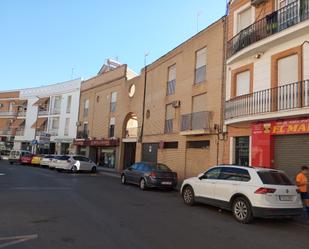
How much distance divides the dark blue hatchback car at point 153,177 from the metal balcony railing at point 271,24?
7.00m

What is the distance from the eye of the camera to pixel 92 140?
35.6 meters

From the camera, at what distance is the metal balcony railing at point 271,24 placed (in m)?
13.7

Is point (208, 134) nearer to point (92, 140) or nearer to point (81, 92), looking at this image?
point (92, 140)

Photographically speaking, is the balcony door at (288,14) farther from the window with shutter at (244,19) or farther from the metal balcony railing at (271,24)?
the window with shutter at (244,19)

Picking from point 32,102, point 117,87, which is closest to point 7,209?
point 117,87

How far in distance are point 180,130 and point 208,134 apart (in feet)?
9.99

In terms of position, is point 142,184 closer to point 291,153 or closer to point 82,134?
point 291,153

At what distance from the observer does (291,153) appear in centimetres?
1413

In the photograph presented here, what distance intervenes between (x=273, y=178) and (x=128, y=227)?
443cm

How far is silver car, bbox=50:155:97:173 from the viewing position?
90.2ft

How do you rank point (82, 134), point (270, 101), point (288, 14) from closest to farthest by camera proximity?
point (288, 14), point (270, 101), point (82, 134)

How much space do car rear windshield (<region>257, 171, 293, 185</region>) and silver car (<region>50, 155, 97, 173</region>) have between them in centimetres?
2026

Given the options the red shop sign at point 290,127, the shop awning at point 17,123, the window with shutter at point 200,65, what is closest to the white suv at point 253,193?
the red shop sign at point 290,127

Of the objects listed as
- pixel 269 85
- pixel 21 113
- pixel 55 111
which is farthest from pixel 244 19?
pixel 21 113
